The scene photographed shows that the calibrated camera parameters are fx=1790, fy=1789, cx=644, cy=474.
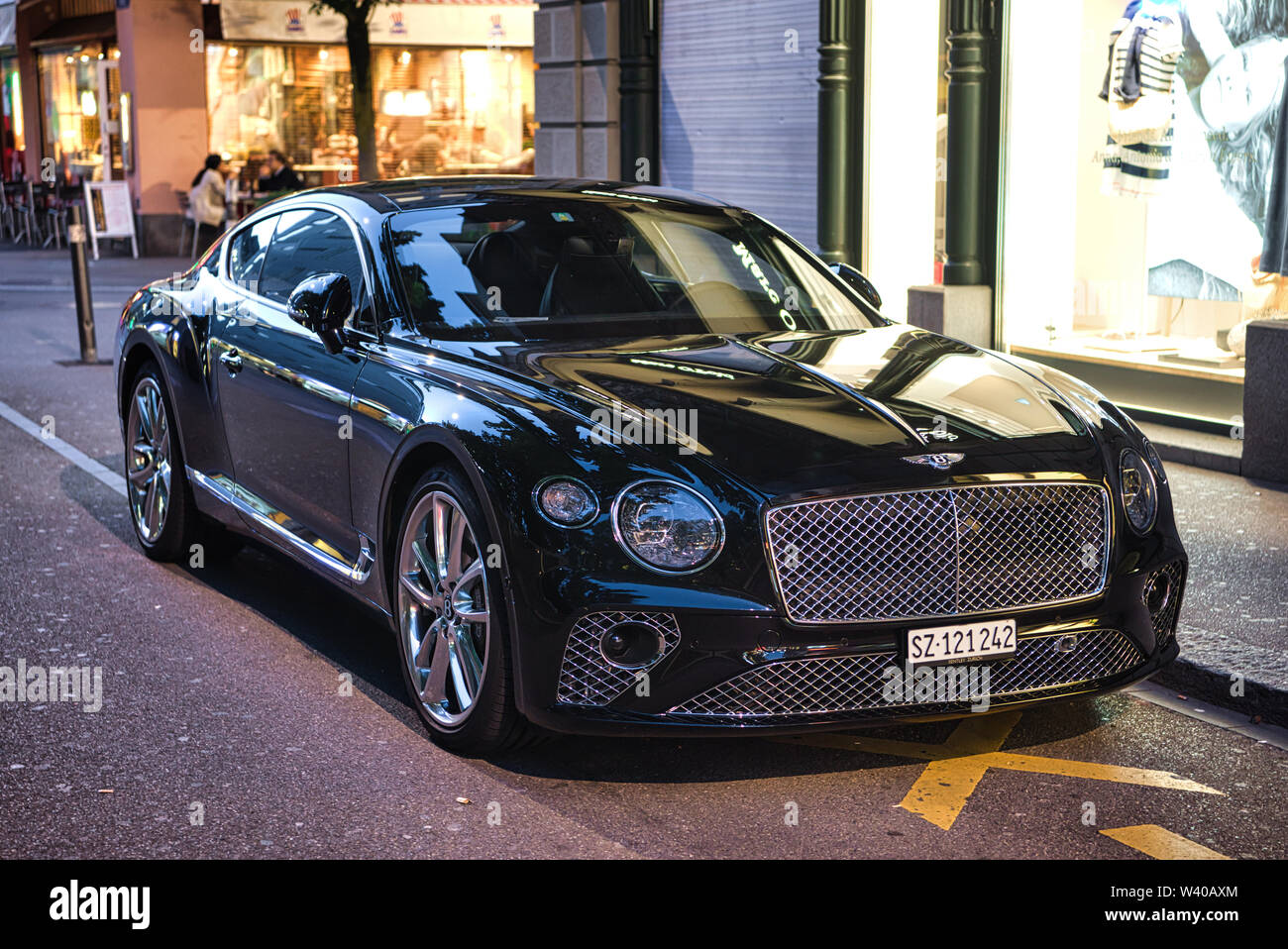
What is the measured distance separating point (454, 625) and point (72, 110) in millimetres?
32890

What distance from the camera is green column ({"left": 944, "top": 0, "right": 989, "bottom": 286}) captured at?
1196 centimetres

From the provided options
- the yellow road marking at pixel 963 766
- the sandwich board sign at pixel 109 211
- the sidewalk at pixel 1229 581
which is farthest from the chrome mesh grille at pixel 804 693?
the sandwich board sign at pixel 109 211

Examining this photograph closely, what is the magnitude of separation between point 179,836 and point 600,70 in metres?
13.1

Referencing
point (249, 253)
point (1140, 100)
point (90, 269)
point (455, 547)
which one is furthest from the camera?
point (90, 269)

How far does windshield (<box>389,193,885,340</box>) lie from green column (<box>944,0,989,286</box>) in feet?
19.6

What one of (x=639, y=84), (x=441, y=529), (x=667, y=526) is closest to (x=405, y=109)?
(x=639, y=84)

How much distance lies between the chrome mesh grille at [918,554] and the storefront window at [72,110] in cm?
3049

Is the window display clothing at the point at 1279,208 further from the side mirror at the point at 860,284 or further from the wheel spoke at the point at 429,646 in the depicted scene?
the wheel spoke at the point at 429,646

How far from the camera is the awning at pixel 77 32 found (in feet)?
105

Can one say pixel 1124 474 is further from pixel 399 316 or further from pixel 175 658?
pixel 175 658

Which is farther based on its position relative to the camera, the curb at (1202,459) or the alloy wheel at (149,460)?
the curb at (1202,459)

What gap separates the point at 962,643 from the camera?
454cm

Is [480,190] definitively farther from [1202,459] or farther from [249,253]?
[1202,459]

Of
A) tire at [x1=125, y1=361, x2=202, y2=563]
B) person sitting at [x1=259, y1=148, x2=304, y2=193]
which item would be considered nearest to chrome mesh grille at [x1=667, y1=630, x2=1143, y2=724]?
tire at [x1=125, y1=361, x2=202, y2=563]
